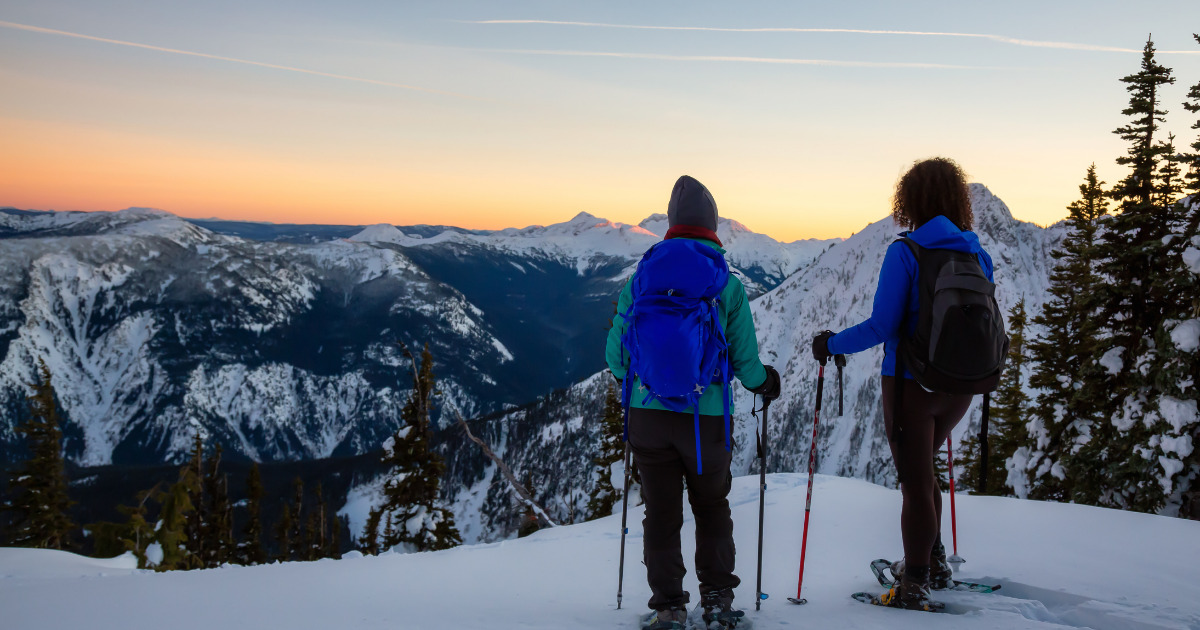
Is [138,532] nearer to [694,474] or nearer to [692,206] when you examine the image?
[694,474]

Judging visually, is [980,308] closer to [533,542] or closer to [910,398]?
[910,398]

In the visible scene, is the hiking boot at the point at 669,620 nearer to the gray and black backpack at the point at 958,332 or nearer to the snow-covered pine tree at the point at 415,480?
the gray and black backpack at the point at 958,332

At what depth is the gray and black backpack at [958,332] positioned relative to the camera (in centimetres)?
375

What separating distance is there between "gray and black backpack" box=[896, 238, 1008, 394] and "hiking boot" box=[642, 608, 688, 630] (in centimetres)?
208

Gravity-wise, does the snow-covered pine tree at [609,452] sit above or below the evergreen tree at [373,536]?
above

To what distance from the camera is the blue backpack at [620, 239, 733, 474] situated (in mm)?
3719

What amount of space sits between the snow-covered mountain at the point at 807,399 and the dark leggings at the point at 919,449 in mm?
68786

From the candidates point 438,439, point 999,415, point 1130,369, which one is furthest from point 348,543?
point 1130,369

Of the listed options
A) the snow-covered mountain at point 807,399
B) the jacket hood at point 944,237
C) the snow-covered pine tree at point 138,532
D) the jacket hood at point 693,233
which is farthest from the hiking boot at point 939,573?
the snow-covered mountain at point 807,399

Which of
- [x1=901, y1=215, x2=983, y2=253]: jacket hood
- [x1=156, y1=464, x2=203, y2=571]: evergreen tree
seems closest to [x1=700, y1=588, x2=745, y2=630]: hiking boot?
[x1=901, y1=215, x2=983, y2=253]: jacket hood

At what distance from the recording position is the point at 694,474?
3891 mm

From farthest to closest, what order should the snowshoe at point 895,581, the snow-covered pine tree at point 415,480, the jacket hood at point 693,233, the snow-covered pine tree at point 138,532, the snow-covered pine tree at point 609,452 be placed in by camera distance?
the snow-covered pine tree at point 609,452, the snow-covered pine tree at point 415,480, the snow-covered pine tree at point 138,532, the snowshoe at point 895,581, the jacket hood at point 693,233

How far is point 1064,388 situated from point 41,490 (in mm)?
42714

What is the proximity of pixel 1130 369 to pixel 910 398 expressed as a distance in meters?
12.9
